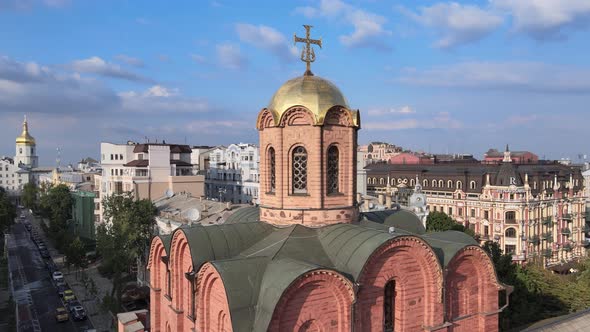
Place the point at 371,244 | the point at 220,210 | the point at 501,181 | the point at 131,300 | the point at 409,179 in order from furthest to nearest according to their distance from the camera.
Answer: the point at 409,179
the point at 501,181
the point at 220,210
the point at 131,300
the point at 371,244

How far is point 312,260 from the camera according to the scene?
1590 centimetres

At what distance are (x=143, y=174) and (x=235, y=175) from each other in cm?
1637

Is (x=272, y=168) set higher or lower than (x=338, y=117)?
lower

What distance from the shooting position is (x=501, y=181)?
57281mm

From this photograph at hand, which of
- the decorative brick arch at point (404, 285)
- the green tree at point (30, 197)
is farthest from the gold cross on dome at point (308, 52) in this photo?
the green tree at point (30, 197)

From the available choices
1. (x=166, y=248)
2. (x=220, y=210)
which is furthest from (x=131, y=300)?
(x=166, y=248)

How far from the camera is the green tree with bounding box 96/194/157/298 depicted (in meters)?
37.3

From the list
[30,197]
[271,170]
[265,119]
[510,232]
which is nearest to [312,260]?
[271,170]

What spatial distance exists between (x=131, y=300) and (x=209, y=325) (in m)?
26.6

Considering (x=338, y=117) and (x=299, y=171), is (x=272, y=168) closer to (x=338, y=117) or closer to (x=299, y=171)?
(x=299, y=171)

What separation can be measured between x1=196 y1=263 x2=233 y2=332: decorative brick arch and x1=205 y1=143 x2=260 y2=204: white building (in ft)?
148

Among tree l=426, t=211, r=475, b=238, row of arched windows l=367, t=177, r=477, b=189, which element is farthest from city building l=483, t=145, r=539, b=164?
tree l=426, t=211, r=475, b=238

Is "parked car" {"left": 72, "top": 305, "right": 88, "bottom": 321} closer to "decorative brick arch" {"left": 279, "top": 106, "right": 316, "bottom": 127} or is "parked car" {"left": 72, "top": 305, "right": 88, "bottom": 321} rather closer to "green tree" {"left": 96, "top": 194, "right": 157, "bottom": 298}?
"green tree" {"left": 96, "top": 194, "right": 157, "bottom": 298}

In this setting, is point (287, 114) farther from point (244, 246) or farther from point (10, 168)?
point (10, 168)
